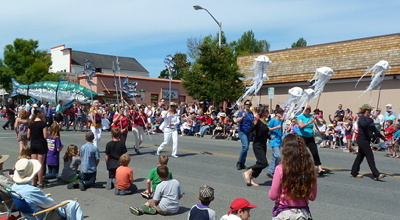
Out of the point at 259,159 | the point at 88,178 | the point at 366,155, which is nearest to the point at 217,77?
the point at 366,155

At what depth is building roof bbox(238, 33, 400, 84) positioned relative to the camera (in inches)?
854

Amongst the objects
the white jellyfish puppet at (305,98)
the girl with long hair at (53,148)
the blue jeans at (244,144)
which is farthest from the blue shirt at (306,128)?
A: the girl with long hair at (53,148)

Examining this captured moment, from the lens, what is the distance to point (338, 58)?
23984 mm

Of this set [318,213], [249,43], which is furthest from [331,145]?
[249,43]

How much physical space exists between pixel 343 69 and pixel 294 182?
69.8 ft

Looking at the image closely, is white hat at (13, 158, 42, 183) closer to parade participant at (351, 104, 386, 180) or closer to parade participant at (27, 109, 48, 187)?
parade participant at (27, 109, 48, 187)

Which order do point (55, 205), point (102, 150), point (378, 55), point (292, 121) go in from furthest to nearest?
point (378, 55) → point (102, 150) → point (292, 121) → point (55, 205)

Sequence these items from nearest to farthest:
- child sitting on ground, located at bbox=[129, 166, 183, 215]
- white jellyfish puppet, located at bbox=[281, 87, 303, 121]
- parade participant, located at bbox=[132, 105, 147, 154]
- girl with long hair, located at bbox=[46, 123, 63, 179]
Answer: child sitting on ground, located at bbox=[129, 166, 183, 215]
girl with long hair, located at bbox=[46, 123, 63, 179]
white jellyfish puppet, located at bbox=[281, 87, 303, 121]
parade participant, located at bbox=[132, 105, 147, 154]

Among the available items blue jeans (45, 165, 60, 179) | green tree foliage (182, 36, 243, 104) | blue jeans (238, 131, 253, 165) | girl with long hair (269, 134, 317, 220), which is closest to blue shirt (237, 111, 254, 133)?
blue jeans (238, 131, 253, 165)

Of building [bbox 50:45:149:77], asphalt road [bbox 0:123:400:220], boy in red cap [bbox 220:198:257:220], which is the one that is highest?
building [bbox 50:45:149:77]

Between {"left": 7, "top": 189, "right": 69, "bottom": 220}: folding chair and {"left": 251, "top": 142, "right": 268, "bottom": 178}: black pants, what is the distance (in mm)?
4574

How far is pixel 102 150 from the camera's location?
14539mm

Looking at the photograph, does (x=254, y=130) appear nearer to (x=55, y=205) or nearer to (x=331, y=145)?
(x=55, y=205)

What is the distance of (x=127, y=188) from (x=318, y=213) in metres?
3.68
